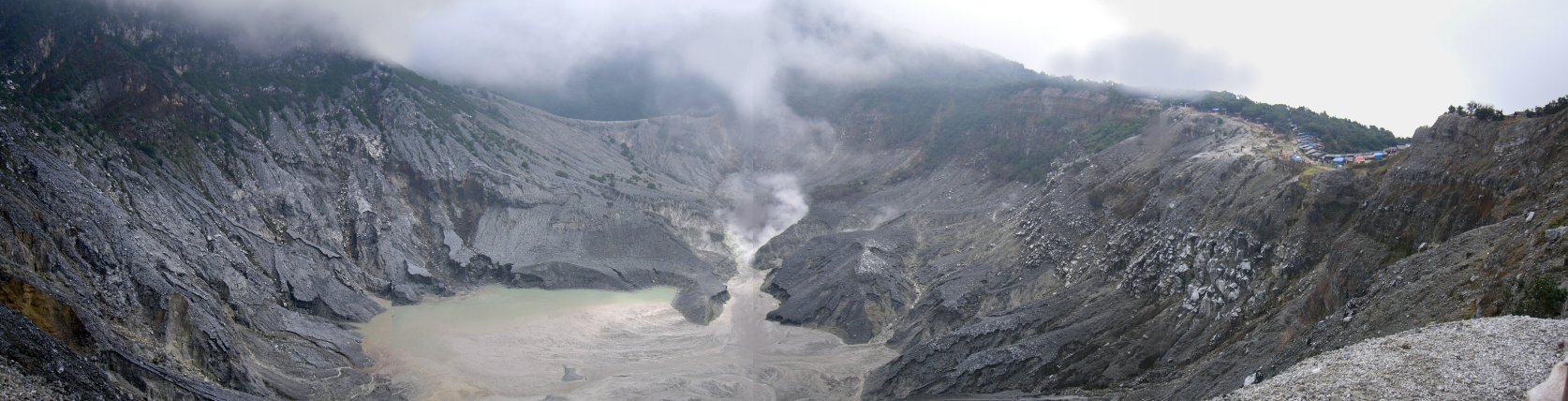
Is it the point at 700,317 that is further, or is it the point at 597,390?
the point at 700,317

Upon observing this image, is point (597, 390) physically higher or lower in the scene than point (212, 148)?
lower

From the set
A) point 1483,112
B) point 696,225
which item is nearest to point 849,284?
point 696,225

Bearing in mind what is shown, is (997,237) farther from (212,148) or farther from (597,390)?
(212,148)

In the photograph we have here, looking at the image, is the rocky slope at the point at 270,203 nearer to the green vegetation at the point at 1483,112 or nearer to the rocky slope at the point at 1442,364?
the rocky slope at the point at 1442,364

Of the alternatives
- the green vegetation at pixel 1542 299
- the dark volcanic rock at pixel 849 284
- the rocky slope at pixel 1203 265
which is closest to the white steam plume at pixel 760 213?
the dark volcanic rock at pixel 849 284

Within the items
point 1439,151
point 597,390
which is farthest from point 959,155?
point 1439,151

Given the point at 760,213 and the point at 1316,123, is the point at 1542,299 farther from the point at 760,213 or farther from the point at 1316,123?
the point at 760,213

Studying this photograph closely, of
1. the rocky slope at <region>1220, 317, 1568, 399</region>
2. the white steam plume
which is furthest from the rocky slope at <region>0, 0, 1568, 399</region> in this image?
the rocky slope at <region>1220, 317, 1568, 399</region>
